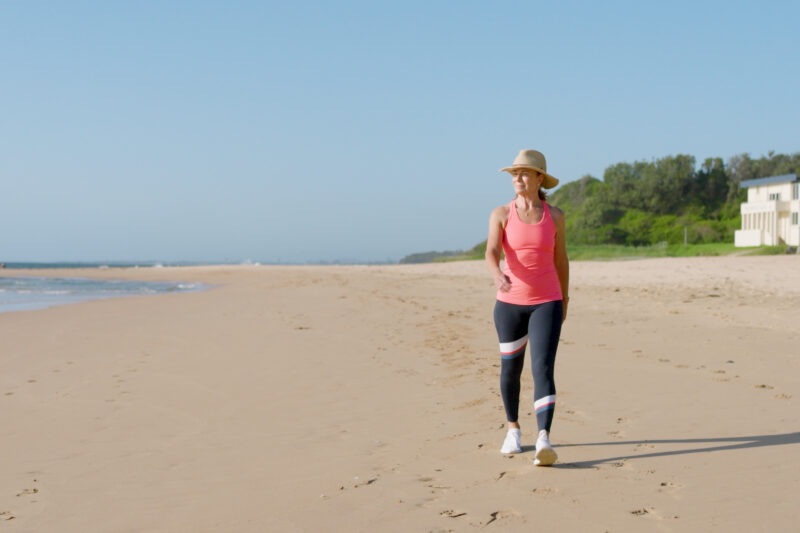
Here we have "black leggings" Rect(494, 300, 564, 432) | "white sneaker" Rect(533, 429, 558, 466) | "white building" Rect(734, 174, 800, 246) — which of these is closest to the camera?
"white sneaker" Rect(533, 429, 558, 466)

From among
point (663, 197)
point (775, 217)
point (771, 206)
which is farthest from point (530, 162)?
point (663, 197)

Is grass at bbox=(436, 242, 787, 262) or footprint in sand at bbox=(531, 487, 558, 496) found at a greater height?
grass at bbox=(436, 242, 787, 262)

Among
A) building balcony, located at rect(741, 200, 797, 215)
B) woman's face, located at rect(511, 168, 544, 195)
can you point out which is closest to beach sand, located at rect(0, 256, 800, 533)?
woman's face, located at rect(511, 168, 544, 195)

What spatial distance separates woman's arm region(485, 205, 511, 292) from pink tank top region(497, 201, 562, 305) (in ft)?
0.22

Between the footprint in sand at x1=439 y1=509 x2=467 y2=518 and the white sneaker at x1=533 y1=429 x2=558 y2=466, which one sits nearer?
the footprint in sand at x1=439 y1=509 x2=467 y2=518

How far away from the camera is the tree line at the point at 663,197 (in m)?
50.7

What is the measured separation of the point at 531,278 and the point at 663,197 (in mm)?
56865

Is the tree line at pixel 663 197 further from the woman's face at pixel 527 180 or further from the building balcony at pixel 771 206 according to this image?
the woman's face at pixel 527 180

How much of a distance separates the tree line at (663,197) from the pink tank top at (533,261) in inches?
1873

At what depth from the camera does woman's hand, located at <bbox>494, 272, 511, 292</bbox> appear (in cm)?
379

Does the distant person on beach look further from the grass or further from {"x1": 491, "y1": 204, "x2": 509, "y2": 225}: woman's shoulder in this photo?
the grass

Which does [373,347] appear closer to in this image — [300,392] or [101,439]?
[300,392]

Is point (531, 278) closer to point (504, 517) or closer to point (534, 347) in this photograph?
point (534, 347)

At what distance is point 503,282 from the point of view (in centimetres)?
380
